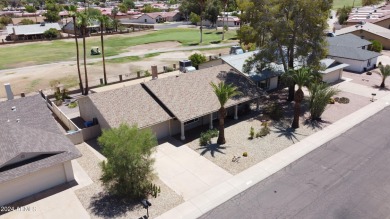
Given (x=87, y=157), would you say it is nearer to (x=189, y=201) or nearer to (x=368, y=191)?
(x=189, y=201)

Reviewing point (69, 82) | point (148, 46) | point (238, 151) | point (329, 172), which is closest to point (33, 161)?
point (238, 151)

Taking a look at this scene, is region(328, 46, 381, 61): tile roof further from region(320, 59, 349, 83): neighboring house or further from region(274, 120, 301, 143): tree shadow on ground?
region(274, 120, 301, 143): tree shadow on ground

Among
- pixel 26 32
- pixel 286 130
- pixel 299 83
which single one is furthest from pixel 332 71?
pixel 26 32

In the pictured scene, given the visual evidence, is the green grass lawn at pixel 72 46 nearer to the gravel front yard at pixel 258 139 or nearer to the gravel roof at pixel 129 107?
the gravel roof at pixel 129 107

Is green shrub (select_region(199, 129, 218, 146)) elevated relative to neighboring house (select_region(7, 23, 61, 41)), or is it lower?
lower

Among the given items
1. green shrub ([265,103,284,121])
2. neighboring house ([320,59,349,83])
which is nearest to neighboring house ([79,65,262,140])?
green shrub ([265,103,284,121])

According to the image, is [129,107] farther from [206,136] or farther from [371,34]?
[371,34]

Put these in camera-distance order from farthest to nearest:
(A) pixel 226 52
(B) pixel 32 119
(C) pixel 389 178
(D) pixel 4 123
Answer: (A) pixel 226 52, (B) pixel 32 119, (D) pixel 4 123, (C) pixel 389 178

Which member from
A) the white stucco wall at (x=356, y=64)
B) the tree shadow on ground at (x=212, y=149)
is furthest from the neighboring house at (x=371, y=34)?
the tree shadow on ground at (x=212, y=149)
